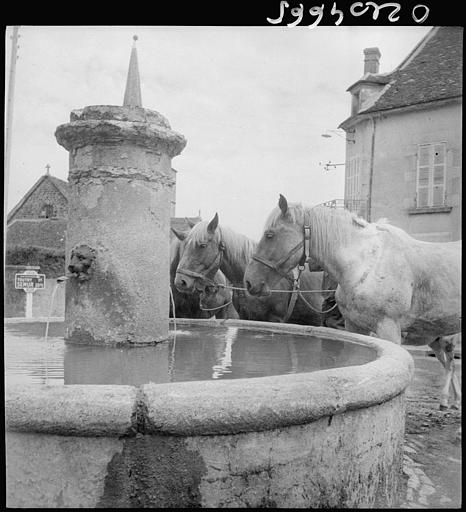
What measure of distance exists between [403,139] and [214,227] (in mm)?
4186

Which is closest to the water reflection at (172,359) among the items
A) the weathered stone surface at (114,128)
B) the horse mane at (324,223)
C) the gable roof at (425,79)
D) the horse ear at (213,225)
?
the horse mane at (324,223)

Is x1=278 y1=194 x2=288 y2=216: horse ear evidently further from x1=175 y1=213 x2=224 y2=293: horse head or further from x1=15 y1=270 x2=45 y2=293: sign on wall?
x1=15 y1=270 x2=45 y2=293: sign on wall

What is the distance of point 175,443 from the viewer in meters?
1.88

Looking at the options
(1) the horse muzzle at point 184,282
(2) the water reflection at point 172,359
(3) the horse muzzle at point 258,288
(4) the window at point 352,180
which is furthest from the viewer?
(4) the window at point 352,180

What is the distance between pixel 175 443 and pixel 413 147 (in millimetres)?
5772

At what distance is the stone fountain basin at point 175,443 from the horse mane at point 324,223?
86.6 inches

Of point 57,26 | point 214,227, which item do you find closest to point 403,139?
point 214,227

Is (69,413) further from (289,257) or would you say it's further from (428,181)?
(428,181)

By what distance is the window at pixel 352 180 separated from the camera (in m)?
7.15

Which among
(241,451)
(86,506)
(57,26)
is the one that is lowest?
(86,506)

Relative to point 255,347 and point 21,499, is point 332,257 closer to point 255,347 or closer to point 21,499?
point 255,347

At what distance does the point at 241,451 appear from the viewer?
1.93m

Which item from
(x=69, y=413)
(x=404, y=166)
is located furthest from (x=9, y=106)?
(x=404, y=166)

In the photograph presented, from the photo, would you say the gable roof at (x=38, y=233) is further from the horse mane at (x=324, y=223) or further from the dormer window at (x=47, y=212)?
the horse mane at (x=324, y=223)
